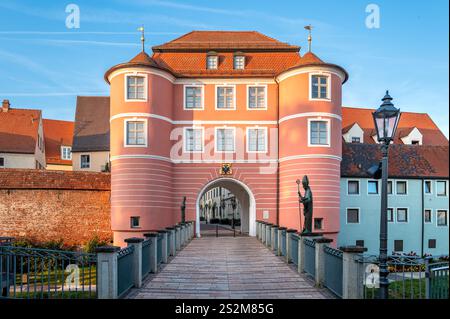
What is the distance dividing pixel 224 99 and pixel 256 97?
2073mm

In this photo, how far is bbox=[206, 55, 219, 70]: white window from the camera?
29.0 m

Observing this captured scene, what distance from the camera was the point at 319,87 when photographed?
26078 millimetres

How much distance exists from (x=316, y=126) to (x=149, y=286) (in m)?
18.1

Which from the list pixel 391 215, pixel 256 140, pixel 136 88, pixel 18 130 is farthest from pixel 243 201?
pixel 18 130

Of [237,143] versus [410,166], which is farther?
[410,166]

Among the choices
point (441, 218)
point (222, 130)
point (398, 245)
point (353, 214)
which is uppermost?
point (222, 130)

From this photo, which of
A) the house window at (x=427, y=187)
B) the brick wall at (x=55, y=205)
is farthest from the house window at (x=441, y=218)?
the brick wall at (x=55, y=205)

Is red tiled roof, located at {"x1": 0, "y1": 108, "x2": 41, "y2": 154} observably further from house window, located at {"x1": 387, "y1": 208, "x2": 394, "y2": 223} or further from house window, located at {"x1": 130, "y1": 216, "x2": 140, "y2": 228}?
house window, located at {"x1": 387, "y1": 208, "x2": 394, "y2": 223}

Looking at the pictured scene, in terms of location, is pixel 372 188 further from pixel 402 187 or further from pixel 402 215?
pixel 402 215

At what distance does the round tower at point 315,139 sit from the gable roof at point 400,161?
6.36 m

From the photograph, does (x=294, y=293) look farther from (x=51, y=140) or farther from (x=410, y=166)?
(x=51, y=140)

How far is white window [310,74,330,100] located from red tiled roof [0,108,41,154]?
87.7 feet
